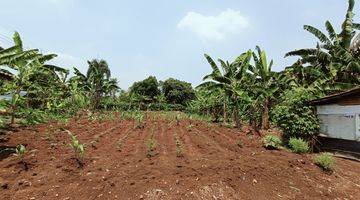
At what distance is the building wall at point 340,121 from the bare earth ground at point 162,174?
235 centimetres

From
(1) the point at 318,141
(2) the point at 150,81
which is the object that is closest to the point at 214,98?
(1) the point at 318,141

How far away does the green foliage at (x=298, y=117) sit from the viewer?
14703 mm

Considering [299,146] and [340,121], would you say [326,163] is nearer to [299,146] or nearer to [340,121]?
[299,146]

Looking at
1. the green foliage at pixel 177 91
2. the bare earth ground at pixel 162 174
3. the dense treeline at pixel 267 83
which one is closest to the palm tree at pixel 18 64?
the dense treeline at pixel 267 83

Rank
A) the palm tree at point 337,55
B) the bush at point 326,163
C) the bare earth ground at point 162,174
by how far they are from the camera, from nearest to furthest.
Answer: the bare earth ground at point 162,174
the bush at point 326,163
the palm tree at point 337,55

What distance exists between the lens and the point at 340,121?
14586mm

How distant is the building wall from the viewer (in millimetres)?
13875

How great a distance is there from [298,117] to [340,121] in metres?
1.81

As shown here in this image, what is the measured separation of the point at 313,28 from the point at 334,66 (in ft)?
10.1

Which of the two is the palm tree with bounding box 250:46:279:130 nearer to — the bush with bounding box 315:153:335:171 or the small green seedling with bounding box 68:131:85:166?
the bush with bounding box 315:153:335:171

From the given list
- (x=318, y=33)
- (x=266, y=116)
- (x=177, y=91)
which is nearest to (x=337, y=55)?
(x=318, y=33)

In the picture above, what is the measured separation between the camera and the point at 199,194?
7414 millimetres

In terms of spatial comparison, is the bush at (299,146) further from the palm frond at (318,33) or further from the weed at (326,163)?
the palm frond at (318,33)

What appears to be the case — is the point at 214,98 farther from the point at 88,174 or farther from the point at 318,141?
the point at 88,174
